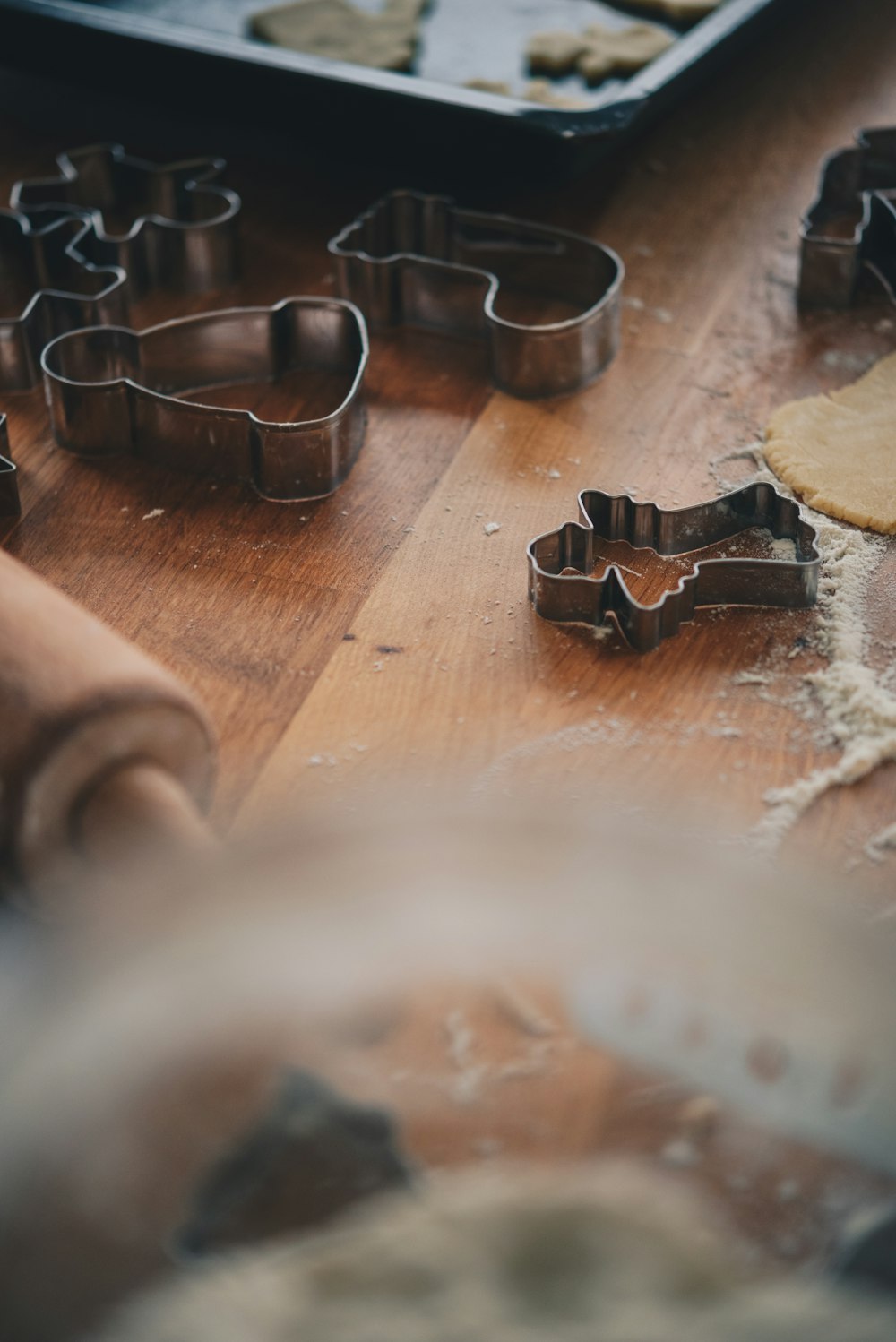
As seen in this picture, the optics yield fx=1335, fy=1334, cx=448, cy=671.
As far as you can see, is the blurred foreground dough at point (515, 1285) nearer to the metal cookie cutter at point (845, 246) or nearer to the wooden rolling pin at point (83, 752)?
the wooden rolling pin at point (83, 752)

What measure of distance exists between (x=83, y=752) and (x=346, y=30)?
42.0 inches

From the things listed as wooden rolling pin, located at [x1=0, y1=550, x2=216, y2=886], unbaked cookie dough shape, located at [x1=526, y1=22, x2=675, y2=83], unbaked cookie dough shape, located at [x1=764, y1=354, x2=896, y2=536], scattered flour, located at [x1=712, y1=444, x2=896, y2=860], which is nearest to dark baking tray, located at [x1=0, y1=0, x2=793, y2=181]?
unbaked cookie dough shape, located at [x1=526, y1=22, x2=675, y2=83]

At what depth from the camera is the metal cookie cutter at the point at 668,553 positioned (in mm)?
864

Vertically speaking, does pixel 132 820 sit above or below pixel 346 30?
below

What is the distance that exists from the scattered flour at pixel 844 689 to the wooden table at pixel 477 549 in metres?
0.01

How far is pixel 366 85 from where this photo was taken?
1191mm

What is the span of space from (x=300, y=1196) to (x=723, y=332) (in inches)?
35.4

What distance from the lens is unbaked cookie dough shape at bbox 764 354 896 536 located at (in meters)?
0.95

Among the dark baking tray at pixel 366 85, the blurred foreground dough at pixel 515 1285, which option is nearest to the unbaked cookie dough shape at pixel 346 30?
the dark baking tray at pixel 366 85

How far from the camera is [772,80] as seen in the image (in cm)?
161

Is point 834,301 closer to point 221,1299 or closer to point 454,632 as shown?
point 454,632

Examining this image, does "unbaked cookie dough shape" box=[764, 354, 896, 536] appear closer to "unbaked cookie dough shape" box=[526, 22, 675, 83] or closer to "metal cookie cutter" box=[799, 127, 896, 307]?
"metal cookie cutter" box=[799, 127, 896, 307]

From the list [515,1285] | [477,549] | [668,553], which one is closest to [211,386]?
[477,549]

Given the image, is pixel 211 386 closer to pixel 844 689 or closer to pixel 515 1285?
pixel 844 689
